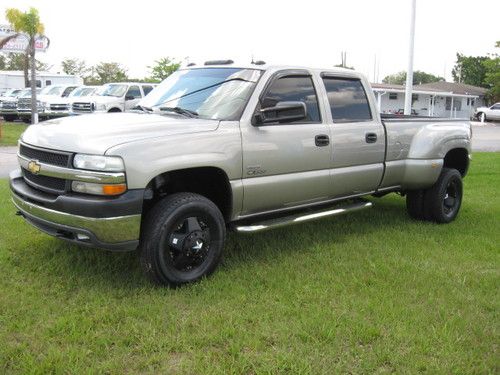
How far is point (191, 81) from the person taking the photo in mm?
5250

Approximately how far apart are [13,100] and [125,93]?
9769mm

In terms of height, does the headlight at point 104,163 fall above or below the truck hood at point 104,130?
below

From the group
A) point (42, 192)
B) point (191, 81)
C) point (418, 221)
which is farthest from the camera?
point (418, 221)

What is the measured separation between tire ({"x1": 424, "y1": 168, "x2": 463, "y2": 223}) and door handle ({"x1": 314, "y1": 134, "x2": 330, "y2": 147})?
82.3 inches

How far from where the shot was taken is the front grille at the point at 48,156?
396cm

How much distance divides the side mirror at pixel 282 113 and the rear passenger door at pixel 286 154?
0.27ft

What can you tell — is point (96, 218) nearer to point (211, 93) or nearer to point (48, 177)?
point (48, 177)

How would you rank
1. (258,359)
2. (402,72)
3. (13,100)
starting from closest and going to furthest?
(258,359), (13,100), (402,72)

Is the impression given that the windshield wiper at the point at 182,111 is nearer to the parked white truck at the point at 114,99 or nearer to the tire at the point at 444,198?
the tire at the point at 444,198

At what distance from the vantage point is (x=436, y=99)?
5216 centimetres

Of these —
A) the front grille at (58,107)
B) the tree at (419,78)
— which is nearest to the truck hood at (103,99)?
the front grille at (58,107)

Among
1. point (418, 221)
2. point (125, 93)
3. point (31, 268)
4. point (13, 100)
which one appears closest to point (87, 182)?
point (31, 268)

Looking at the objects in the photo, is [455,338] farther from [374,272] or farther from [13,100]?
[13,100]

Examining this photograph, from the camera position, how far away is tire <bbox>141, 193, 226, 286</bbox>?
13.4 feet
